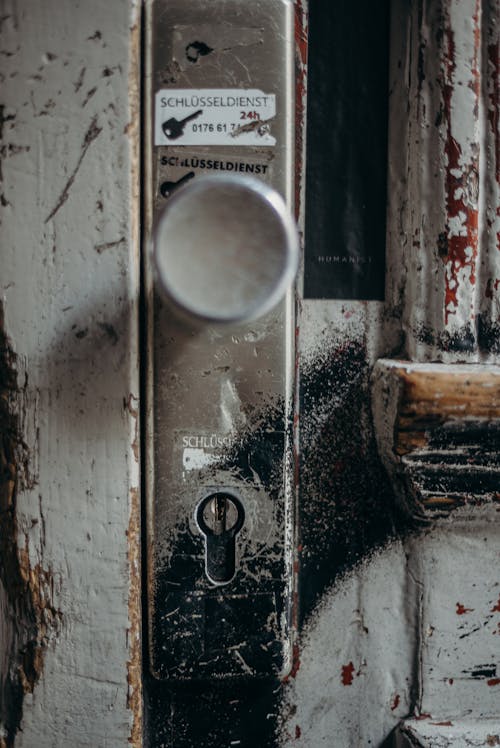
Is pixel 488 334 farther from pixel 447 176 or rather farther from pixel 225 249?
pixel 225 249

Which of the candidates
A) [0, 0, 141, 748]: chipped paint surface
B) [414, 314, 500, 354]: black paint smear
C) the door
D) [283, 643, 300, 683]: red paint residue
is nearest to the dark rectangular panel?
the door

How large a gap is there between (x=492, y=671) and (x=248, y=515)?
43cm

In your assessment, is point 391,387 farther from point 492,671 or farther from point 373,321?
point 492,671

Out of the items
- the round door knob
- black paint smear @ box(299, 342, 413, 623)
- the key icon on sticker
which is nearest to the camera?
the round door knob

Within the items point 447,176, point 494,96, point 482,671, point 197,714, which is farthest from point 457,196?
point 197,714

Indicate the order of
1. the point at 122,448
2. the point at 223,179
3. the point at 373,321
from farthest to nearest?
the point at 373,321, the point at 122,448, the point at 223,179

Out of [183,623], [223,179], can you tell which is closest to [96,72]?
[223,179]

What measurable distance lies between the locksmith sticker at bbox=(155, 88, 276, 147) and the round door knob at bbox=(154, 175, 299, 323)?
0.44 ft

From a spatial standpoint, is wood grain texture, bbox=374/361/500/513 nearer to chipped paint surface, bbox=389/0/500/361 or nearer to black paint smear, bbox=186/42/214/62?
chipped paint surface, bbox=389/0/500/361

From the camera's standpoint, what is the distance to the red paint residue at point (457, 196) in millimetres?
653

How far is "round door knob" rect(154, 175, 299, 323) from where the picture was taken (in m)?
0.53

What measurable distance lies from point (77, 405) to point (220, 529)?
230 mm

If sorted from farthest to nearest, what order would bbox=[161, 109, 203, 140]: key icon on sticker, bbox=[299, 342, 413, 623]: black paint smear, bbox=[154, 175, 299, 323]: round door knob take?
1. bbox=[299, 342, 413, 623]: black paint smear
2. bbox=[161, 109, 203, 140]: key icon on sticker
3. bbox=[154, 175, 299, 323]: round door knob

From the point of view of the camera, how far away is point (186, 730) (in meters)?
0.72
